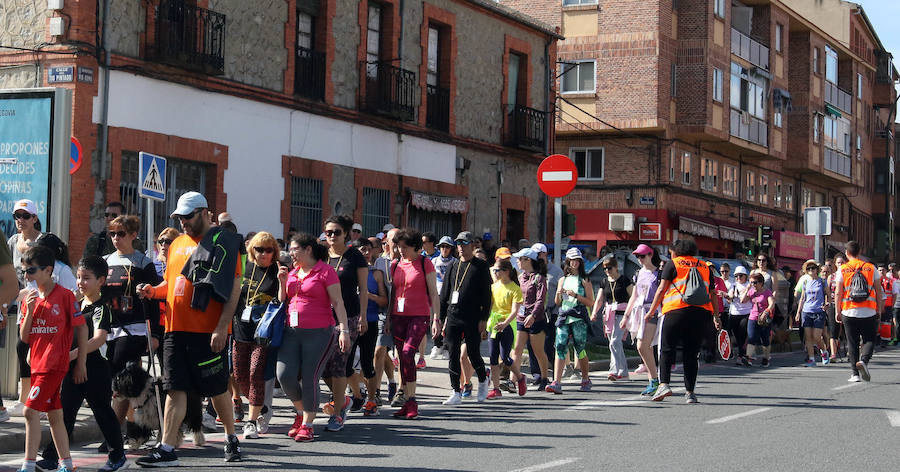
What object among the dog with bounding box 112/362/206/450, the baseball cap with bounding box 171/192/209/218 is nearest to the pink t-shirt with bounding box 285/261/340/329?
the dog with bounding box 112/362/206/450

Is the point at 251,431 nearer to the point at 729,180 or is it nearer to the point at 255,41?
the point at 255,41

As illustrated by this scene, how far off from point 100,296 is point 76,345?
2.38 ft

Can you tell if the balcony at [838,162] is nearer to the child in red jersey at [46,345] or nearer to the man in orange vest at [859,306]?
the man in orange vest at [859,306]

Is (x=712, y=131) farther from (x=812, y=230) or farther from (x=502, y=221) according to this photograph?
(x=502, y=221)

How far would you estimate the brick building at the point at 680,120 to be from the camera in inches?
1586

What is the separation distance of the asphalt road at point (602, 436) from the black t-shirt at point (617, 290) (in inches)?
47.6

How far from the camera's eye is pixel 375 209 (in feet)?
80.9

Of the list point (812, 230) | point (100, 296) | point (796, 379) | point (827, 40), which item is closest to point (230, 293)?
point (100, 296)

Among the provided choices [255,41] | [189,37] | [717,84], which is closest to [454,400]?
[189,37]

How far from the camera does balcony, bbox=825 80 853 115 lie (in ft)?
179

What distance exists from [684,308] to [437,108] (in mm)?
14105

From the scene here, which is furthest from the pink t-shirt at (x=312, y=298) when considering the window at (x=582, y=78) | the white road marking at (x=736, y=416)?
the window at (x=582, y=78)

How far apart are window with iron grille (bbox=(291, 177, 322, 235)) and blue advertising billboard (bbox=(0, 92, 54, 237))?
9.99 m

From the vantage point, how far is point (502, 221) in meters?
28.8
